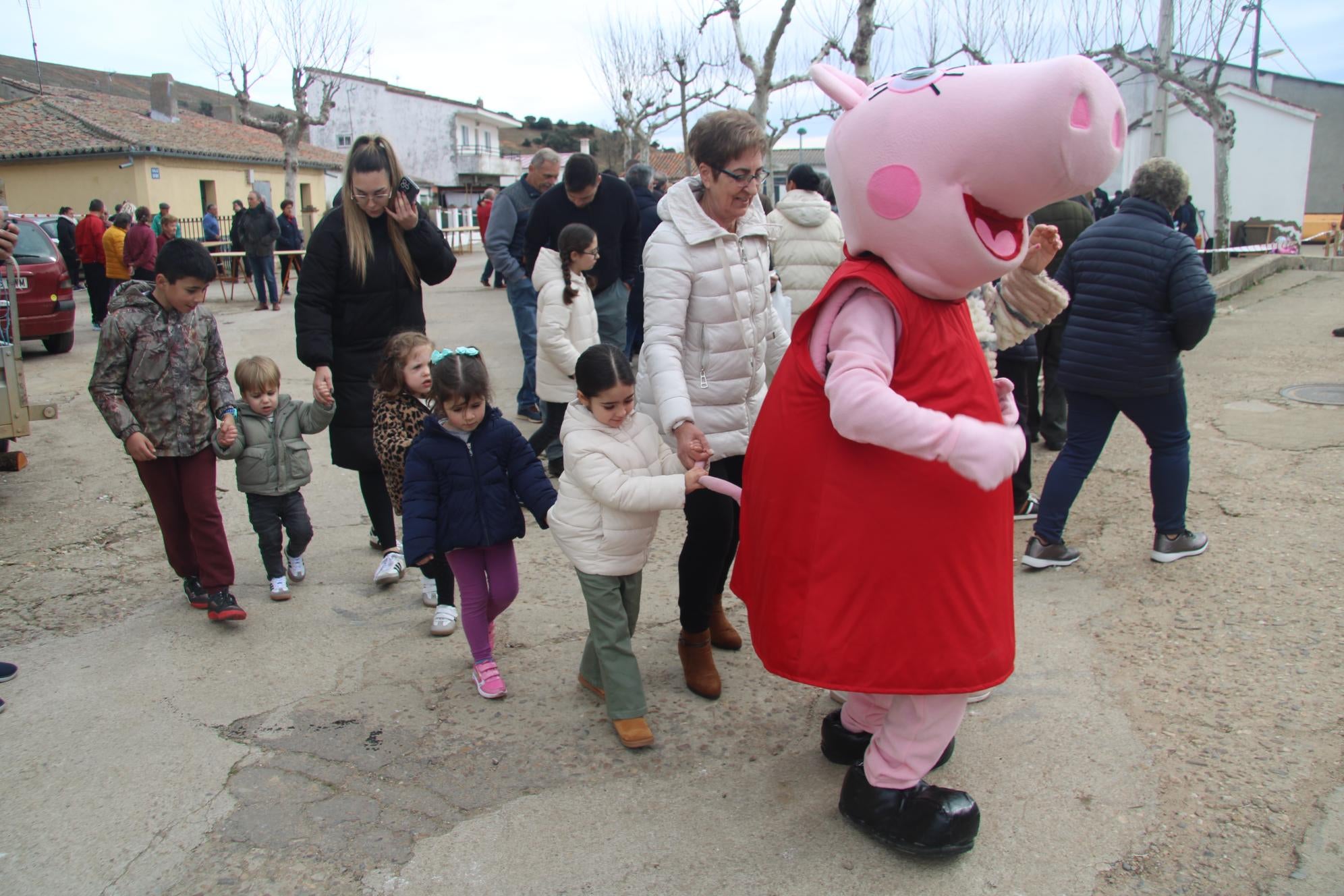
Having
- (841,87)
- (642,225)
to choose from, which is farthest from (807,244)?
(841,87)

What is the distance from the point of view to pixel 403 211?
4.10 metres

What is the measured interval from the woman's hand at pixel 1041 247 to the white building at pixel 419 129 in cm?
5518

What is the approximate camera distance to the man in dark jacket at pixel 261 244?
16000 millimetres

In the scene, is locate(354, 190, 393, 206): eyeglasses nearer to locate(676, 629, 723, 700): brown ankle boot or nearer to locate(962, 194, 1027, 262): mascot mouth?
locate(676, 629, 723, 700): brown ankle boot

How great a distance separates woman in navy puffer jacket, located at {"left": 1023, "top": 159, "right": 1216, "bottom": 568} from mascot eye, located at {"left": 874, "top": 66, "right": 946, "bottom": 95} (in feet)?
7.70

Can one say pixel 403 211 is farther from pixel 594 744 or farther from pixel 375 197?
pixel 594 744

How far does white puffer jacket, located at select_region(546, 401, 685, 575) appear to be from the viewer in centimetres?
301

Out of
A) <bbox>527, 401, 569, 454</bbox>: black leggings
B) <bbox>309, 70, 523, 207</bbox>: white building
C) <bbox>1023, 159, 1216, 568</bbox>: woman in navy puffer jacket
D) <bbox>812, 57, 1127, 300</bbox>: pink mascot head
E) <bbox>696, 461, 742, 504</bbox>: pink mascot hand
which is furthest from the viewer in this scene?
<bbox>309, 70, 523, 207</bbox>: white building

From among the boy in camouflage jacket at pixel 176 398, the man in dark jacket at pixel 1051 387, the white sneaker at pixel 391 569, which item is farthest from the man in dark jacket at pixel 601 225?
the man in dark jacket at pixel 1051 387

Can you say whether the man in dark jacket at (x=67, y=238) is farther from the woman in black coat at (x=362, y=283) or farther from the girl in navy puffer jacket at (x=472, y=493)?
the girl in navy puffer jacket at (x=472, y=493)

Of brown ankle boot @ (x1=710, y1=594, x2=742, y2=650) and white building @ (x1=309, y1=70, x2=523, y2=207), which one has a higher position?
white building @ (x1=309, y1=70, x2=523, y2=207)

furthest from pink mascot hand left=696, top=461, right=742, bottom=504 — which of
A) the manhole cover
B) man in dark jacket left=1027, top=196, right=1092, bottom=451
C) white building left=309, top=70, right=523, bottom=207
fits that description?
white building left=309, top=70, right=523, bottom=207

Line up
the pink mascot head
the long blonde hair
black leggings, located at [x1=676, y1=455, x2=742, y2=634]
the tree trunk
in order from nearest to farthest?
the pink mascot head → black leggings, located at [x1=676, y1=455, x2=742, y2=634] → the long blonde hair → the tree trunk

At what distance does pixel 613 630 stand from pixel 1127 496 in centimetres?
362
